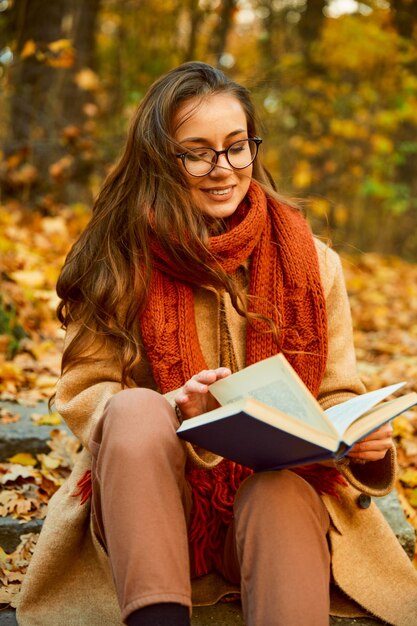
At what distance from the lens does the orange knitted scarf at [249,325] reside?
80.9 inches

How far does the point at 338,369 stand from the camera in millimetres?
2238

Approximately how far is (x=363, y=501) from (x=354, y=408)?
510 millimetres

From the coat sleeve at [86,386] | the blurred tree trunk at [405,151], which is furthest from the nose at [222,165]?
the blurred tree trunk at [405,151]

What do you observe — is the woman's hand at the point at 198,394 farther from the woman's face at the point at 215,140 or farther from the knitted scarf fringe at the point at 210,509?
the woman's face at the point at 215,140

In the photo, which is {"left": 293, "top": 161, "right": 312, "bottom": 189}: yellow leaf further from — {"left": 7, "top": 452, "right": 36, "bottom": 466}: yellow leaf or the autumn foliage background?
{"left": 7, "top": 452, "right": 36, "bottom": 466}: yellow leaf

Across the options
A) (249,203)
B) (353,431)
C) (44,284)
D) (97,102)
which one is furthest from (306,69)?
(353,431)

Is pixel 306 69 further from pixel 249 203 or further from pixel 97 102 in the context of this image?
pixel 249 203

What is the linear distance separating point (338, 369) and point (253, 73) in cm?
637

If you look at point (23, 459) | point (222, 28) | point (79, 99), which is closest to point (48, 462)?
point (23, 459)

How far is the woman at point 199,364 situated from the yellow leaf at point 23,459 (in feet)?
2.47

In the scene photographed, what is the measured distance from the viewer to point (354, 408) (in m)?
1.73

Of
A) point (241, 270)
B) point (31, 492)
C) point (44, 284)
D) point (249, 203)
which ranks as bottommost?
point (31, 492)

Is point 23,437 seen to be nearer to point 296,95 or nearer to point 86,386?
point 86,386

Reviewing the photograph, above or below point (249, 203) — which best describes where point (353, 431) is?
below
